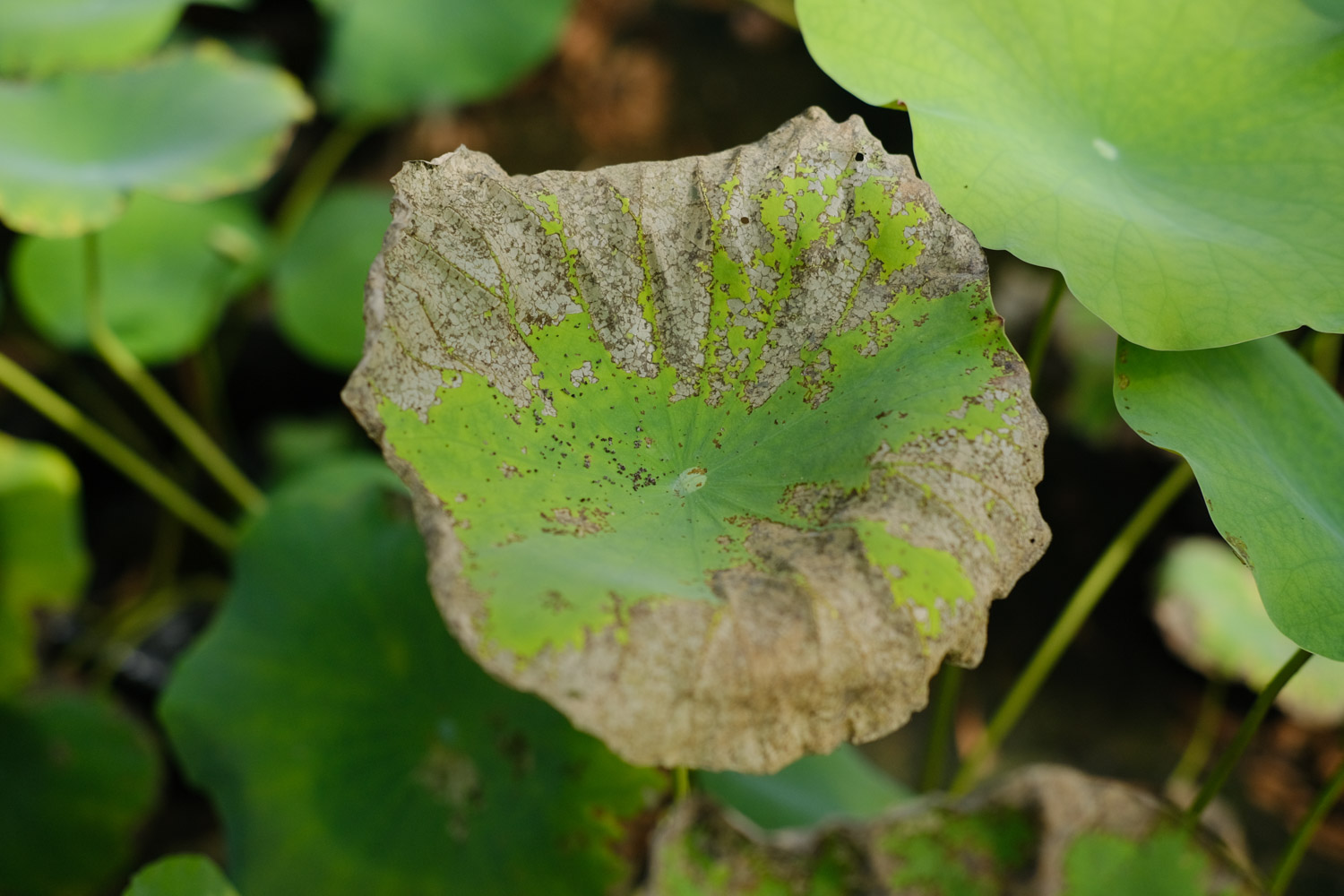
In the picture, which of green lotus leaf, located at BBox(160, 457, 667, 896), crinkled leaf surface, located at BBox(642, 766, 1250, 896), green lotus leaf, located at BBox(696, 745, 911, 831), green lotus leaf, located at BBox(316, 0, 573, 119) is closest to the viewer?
crinkled leaf surface, located at BBox(642, 766, 1250, 896)

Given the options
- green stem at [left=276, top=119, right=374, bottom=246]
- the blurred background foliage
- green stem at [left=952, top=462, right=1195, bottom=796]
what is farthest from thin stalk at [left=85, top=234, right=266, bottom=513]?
green stem at [left=952, top=462, right=1195, bottom=796]

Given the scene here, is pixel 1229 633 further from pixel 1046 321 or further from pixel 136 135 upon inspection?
pixel 136 135

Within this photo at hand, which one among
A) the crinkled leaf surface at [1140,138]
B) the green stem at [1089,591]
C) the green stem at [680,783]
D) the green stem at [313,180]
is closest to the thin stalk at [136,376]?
the green stem at [313,180]

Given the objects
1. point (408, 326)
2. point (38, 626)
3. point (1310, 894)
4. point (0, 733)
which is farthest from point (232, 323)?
point (1310, 894)

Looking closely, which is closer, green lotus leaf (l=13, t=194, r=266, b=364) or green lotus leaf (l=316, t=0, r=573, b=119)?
green lotus leaf (l=13, t=194, r=266, b=364)

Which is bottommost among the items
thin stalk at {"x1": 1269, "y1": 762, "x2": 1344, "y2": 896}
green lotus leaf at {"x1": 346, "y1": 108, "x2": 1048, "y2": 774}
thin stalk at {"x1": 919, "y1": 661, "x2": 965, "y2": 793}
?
thin stalk at {"x1": 919, "y1": 661, "x2": 965, "y2": 793}

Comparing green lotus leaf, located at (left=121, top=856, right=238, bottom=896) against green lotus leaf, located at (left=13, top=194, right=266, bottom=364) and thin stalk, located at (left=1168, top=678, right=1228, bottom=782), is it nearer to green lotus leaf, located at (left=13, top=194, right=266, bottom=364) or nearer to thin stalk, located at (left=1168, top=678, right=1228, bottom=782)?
green lotus leaf, located at (left=13, top=194, right=266, bottom=364)
